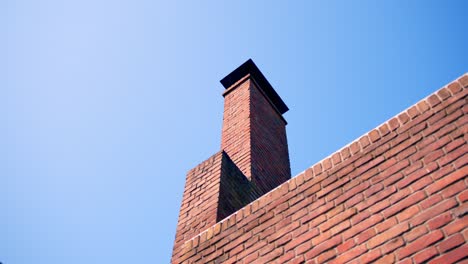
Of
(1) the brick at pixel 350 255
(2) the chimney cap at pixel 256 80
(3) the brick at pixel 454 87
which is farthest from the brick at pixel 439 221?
(2) the chimney cap at pixel 256 80

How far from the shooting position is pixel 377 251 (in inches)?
99.0

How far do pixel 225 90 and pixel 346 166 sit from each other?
13.9 ft

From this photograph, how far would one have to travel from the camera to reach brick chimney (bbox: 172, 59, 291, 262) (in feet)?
13.4

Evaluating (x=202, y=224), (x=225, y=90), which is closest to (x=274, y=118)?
(x=225, y=90)

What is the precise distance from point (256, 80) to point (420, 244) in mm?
5073

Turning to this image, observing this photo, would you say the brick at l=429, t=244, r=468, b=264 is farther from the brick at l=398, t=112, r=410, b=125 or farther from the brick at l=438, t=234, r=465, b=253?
the brick at l=398, t=112, r=410, b=125

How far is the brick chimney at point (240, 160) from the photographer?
4.08 m

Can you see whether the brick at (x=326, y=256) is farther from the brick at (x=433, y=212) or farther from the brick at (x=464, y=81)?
the brick at (x=464, y=81)

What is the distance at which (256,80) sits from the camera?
7.14 m

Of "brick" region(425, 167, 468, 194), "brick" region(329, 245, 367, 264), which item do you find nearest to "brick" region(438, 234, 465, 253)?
"brick" region(425, 167, 468, 194)

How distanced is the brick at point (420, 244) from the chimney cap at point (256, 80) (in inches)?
194

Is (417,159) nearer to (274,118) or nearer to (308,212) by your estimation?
(308,212)

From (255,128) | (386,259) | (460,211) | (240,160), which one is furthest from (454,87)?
(255,128)

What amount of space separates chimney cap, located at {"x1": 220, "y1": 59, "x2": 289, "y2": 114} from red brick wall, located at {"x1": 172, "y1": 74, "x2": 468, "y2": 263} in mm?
3954
